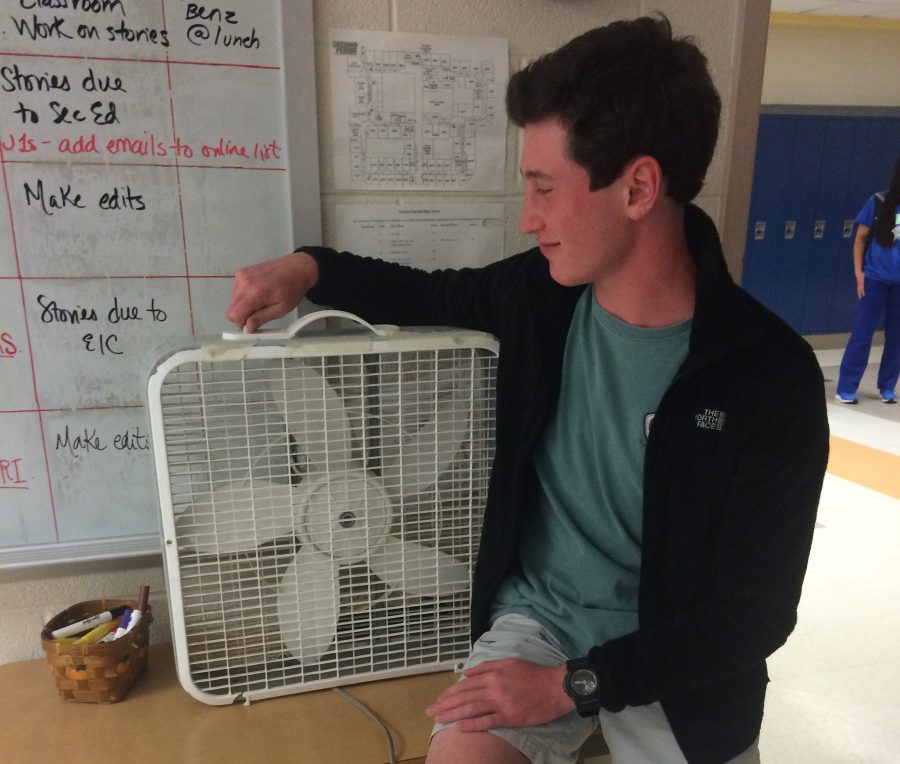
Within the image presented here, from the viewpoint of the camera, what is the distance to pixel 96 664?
41.4 inches

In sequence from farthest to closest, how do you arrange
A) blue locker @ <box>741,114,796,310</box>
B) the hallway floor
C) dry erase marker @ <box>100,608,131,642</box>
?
blue locker @ <box>741,114,796,310</box>
the hallway floor
dry erase marker @ <box>100,608,131,642</box>

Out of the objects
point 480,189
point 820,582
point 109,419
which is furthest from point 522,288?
point 820,582

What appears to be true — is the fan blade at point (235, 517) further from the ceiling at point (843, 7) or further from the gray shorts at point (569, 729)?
the ceiling at point (843, 7)

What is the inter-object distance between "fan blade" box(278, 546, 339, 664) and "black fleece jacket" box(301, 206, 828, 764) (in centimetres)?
37

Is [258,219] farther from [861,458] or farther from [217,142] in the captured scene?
[861,458]

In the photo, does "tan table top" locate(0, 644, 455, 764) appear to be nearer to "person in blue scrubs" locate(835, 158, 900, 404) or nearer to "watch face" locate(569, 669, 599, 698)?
"watch face" locate(569, 669, 599, 698)

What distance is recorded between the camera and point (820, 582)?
2338mm

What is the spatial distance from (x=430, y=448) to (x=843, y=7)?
590 centimetres

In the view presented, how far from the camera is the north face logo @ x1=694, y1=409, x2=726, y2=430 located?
900 mm

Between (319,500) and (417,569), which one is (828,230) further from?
(319,500)

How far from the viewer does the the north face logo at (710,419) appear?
2.95 feet

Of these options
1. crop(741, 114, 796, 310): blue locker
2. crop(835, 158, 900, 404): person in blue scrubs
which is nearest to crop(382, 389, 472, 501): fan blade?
crop(835, 158, 900, 404): person in blue scrubs

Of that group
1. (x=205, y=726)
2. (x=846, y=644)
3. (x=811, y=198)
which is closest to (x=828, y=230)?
(x=811, y=198)

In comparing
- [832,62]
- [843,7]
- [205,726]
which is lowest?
[205,726]
